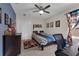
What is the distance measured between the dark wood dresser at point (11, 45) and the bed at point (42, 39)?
0.89 ft

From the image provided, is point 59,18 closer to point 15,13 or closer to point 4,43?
point 15,13

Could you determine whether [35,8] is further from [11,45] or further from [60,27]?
[11,45]

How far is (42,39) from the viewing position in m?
2.01

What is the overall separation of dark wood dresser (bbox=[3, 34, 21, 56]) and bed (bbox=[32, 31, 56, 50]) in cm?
27

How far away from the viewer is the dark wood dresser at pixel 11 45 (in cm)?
196

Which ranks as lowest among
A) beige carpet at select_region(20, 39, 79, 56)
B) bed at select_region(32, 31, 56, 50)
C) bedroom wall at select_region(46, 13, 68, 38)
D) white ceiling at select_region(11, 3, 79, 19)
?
beige carpet at select_region(20, 39, 79, 56)

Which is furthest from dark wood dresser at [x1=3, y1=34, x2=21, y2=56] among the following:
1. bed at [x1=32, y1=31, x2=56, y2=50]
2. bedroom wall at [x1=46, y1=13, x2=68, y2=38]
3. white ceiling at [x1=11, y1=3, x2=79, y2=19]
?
bedroom wall at [x1=46, y1=13, x2=68, y2=38]

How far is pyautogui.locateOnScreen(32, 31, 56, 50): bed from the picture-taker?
78.9 inches

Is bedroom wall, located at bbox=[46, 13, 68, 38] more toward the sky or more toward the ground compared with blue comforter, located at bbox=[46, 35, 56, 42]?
more toward the sky

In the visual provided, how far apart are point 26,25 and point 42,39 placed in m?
0.36

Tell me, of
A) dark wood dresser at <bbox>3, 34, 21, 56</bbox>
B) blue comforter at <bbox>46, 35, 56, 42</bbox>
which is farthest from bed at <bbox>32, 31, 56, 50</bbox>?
dark wood dresser at <bbox>3, 34, 21, 56</bbox>

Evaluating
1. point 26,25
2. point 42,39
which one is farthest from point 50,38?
point 26,25

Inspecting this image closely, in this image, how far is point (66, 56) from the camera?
2.04 metres

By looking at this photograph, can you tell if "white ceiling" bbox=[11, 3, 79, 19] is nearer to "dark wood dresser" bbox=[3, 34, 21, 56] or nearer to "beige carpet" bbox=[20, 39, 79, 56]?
"dark wood dresser" bbox=[3, 34, 21, 56]
